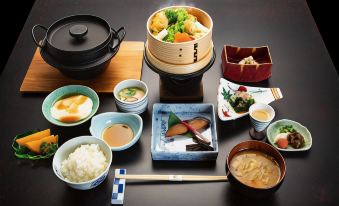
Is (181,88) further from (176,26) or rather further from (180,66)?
(176,26)

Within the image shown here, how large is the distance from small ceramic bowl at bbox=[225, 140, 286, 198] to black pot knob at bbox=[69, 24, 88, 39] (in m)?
1.01

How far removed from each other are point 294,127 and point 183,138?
1.84 feet

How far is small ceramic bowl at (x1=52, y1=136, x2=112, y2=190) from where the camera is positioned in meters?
1.46

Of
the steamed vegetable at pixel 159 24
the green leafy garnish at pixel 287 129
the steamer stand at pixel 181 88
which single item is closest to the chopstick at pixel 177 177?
the green leafy garnish at pixel 287 129

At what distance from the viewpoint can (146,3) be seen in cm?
259

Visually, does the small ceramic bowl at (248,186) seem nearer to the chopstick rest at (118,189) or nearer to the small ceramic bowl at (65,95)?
the chopstick rest at (118,189)

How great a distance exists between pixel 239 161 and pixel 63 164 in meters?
0.78

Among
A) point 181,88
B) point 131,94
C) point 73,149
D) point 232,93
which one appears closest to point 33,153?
point 73,149

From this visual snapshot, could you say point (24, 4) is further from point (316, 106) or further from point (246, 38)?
point (316, 106)

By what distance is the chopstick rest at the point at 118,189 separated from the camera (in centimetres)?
149

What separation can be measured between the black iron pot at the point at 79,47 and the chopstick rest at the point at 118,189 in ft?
1.98

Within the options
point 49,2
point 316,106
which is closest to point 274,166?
point 316,106

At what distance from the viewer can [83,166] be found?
4.88 ft

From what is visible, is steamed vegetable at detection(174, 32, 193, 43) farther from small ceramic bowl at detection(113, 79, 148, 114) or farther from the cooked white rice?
the cooked white rice
